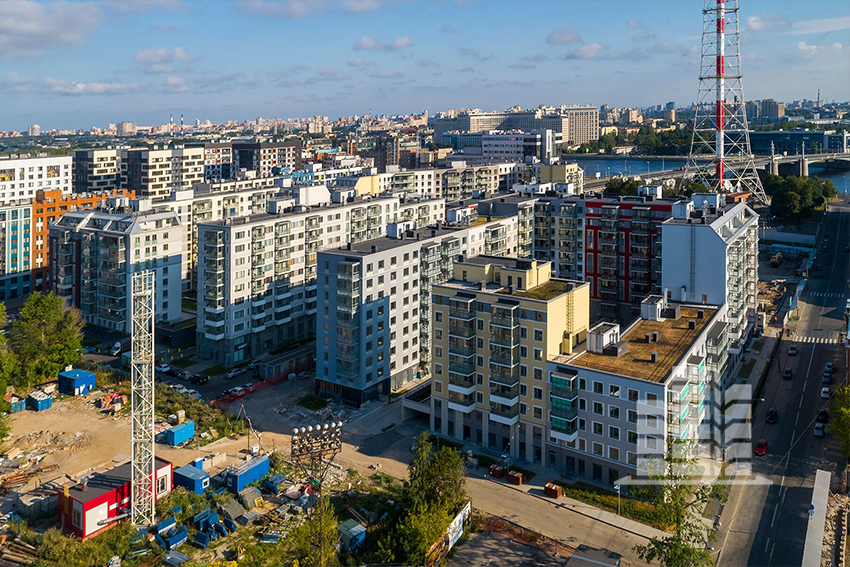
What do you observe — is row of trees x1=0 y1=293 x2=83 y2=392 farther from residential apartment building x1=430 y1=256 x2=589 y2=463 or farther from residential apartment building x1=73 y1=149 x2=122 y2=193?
residential apartment building x1=73 y1=149 x2=122 y2=193

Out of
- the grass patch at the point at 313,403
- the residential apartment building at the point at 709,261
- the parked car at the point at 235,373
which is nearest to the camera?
the grass patch at the point at 313,403

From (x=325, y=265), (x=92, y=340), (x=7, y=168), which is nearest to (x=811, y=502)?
(x=325, y=265)

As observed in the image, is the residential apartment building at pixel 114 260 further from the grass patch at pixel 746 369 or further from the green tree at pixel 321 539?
the grass patch at pixel 746 369

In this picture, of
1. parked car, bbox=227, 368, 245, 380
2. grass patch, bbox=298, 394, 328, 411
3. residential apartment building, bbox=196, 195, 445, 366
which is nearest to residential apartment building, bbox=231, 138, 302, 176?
residential apartment building, bbox=196, 195, 445, 366

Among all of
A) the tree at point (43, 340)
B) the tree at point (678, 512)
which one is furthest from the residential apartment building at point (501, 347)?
the tree at point (43, 340)

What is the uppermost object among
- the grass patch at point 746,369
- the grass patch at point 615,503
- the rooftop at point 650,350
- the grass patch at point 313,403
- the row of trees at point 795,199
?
the row of trees at point 795,199

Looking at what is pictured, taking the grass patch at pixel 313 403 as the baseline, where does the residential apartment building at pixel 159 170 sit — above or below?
above

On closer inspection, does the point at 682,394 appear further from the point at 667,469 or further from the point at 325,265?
the point at 325,265
